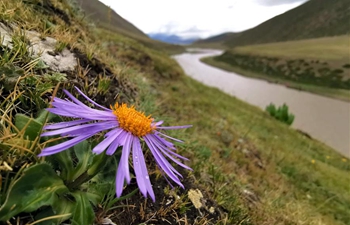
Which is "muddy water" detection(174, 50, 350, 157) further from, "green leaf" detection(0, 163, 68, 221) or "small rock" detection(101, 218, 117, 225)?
"green leaf" detection(0, 163, 68, 221)

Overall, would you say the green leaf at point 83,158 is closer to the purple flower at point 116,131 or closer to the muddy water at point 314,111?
the purple flower at point 116,131

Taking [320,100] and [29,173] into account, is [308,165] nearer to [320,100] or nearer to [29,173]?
[29,173]

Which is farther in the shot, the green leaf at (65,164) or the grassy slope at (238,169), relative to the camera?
the grassy slope at (238,169)

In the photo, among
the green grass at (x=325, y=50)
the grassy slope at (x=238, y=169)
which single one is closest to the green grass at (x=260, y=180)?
the grassy slope at (x=238, y=169)

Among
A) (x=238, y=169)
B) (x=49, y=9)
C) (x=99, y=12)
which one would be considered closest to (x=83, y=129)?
(x=49, y=9)

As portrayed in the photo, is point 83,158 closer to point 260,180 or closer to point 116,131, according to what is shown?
point 116,131

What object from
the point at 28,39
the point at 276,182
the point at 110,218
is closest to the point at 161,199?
the point at 110,218

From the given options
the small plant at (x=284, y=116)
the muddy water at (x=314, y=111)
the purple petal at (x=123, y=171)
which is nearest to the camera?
the purple petal at (x=123, y=171)
